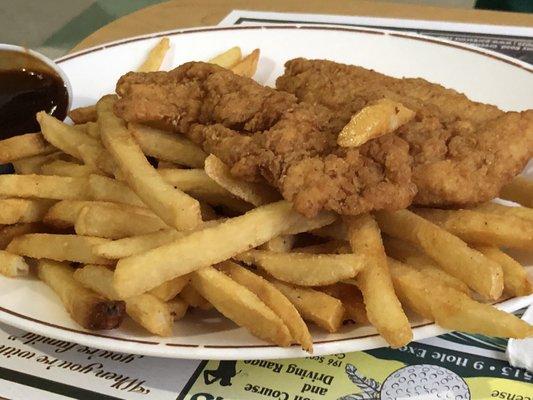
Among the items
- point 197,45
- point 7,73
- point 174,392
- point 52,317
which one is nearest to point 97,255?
point 52,317

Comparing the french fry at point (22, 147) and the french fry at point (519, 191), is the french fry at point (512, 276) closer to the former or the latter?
the french fry at point (519, 191)

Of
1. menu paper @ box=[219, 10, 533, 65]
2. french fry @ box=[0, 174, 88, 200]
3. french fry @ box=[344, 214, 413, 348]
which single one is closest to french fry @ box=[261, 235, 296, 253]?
french fry @ box=[344, 214, 413, 348]

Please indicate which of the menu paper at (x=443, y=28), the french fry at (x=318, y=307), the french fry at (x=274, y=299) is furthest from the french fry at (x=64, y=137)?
the menu paper at (x=443, y=28)

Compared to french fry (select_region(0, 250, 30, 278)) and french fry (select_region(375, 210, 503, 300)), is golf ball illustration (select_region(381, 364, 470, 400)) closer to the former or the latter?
french fry (select_region(375, 210, 503, 300))

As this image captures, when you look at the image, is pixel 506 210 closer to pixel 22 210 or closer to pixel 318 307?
pixel 318 307

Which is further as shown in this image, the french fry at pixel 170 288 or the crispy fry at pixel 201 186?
the crispy fry at pixel 201 186

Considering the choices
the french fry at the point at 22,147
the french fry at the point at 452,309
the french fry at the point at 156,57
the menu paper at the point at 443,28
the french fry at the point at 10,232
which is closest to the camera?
the french fry at the point at 452,309

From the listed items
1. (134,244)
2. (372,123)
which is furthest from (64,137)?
(372,123)

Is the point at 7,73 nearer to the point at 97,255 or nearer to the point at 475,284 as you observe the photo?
the point at 97,255
